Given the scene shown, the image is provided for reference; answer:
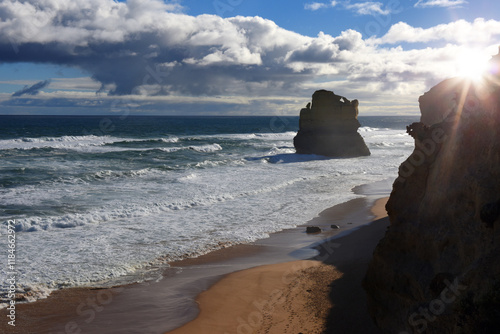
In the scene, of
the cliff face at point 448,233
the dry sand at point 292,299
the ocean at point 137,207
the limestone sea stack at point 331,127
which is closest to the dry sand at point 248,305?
the dry sand at point 292,299

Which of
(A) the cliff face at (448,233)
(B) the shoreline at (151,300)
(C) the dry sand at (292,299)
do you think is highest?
(A) the cliff face at (448,233)

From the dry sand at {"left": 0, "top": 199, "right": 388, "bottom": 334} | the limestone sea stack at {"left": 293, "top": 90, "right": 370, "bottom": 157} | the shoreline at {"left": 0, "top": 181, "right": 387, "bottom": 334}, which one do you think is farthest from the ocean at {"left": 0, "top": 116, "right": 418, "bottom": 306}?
the limestone sea stack at {"left": 293, "top": 90, "right": 370, "bottom": 157}

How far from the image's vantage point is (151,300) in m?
9.12

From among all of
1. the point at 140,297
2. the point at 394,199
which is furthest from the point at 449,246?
the point at 140,297

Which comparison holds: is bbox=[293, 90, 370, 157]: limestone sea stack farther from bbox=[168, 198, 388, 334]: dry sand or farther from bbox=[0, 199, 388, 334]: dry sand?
bbox=[0, 199, 388, 334]: dry sand

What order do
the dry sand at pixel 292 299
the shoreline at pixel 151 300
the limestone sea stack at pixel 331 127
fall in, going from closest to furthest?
the dry sand at pixel 292 299, the shoreline at pixel 151 300, the limestone sea stack at pixel 331 127

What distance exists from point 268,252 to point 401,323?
709 centimetres

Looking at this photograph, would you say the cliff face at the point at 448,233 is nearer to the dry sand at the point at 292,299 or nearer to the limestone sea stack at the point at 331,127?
the dry sand at the point at 292,299

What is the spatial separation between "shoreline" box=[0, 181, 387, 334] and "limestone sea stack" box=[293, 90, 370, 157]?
3097 centimetres

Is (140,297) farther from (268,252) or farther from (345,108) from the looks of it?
(345,108)

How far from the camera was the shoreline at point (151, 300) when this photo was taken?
8016 mm

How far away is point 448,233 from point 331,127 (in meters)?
39.5

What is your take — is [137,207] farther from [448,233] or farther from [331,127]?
[331,127]

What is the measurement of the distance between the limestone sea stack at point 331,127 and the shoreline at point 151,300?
1219 inches
